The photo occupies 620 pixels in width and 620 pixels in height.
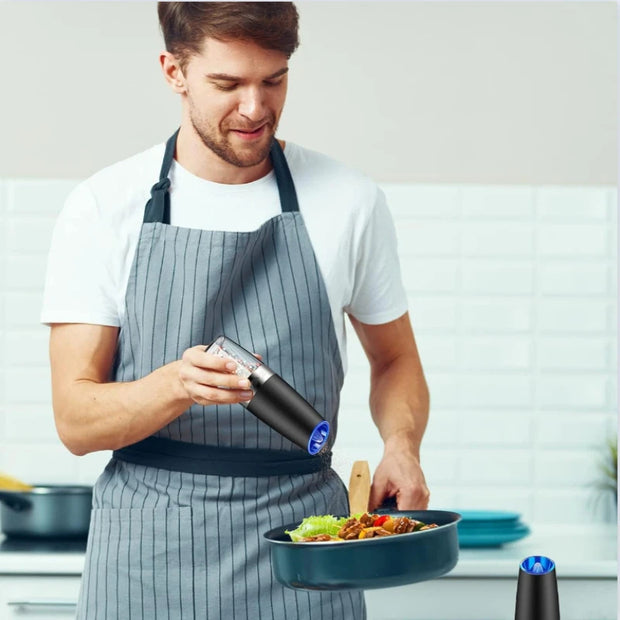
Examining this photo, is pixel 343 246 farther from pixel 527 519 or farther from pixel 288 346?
pixel 527 519

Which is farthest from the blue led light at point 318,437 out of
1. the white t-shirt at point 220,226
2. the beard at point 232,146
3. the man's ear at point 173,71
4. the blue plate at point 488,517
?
the blue plate at point 488,517

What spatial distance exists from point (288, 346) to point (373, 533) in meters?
0.36

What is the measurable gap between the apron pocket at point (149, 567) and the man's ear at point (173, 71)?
577 mm

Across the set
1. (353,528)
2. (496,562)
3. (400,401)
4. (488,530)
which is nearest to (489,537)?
(488,530)

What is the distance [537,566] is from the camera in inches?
34.3

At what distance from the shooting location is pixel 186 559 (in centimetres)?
128

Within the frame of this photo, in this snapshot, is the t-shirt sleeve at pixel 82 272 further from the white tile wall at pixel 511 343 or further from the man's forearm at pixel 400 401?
the white tile wall at pixel 511 343

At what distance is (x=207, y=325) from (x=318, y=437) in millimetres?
310

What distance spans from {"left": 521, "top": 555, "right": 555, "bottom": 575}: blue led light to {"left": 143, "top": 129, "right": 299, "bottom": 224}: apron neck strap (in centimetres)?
66

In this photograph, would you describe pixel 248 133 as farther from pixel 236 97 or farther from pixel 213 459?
pixel 213 459

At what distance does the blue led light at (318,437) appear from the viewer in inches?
41.6

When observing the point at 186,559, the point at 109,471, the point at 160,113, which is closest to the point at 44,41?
the point at 160,113

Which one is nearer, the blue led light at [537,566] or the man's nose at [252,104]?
the blue led light at [537,566]

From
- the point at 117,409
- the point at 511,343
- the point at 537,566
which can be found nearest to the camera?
the point at 537,566
